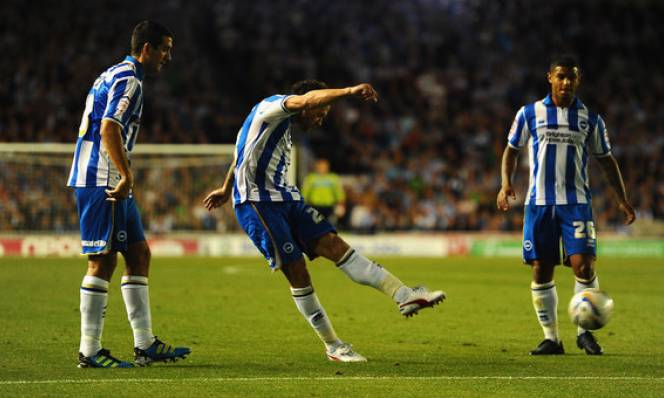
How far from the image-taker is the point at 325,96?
6883 mm

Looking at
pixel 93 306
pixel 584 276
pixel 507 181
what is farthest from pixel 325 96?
pixel 584 276

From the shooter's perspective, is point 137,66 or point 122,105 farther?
point 137,66

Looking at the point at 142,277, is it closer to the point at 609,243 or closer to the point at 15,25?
the point at 609,243

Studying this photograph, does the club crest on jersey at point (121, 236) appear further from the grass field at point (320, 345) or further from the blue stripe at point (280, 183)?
the blue stripe at point (280, 183)

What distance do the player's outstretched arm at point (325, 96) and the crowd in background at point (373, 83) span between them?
17.8m

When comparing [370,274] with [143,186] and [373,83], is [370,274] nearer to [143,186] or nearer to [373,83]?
[143,186]

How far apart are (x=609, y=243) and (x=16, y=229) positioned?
1521 cm

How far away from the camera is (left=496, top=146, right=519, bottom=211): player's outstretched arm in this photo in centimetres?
863

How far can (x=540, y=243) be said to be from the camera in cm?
854

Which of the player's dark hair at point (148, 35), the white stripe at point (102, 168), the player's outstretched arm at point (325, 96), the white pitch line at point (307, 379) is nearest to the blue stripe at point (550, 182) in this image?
the white pitch line at point (307, 379)

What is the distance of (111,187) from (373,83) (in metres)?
26.9

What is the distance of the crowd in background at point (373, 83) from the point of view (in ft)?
91.8

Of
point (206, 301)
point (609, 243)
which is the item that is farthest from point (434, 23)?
point (206, 301)

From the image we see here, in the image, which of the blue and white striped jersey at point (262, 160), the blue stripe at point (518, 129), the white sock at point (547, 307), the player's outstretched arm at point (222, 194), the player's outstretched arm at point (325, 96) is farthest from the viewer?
the blue stripe at point (518, 129)
